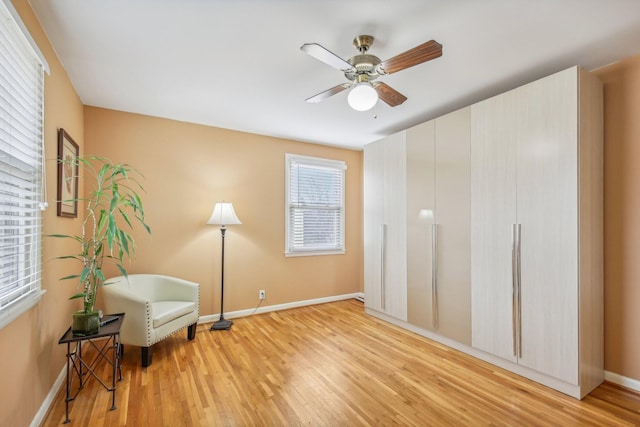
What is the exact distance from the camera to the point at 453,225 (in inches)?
118

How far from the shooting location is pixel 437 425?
1.89 m

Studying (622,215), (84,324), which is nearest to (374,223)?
(622,215)

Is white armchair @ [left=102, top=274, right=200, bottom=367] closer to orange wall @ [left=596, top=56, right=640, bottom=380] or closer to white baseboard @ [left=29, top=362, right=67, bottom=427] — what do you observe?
white baseboard @ [left=29, top=362, right=67, bottom=427]

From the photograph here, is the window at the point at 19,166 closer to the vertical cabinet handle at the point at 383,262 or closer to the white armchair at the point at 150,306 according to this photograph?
the white armchair at the point at 150,306

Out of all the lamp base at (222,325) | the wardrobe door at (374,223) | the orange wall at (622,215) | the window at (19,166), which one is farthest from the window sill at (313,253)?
the orange wall at (622,215)

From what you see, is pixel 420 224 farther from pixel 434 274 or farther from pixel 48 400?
pixel 48 400

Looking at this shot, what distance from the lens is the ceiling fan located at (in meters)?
1.71

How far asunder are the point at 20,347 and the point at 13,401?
26cm

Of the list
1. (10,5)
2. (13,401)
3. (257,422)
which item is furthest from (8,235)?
(257,422)

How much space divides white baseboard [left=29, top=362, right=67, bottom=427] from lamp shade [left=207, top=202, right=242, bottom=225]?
1.82 meters

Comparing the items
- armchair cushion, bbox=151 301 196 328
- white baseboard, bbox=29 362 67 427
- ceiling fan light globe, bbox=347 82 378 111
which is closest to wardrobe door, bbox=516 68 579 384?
ceiling fan light globe, bbox=347 82 378 111

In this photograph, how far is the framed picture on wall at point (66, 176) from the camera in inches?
89.8

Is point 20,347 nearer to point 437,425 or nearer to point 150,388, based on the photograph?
point 150,388

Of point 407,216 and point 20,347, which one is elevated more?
point 407,216
